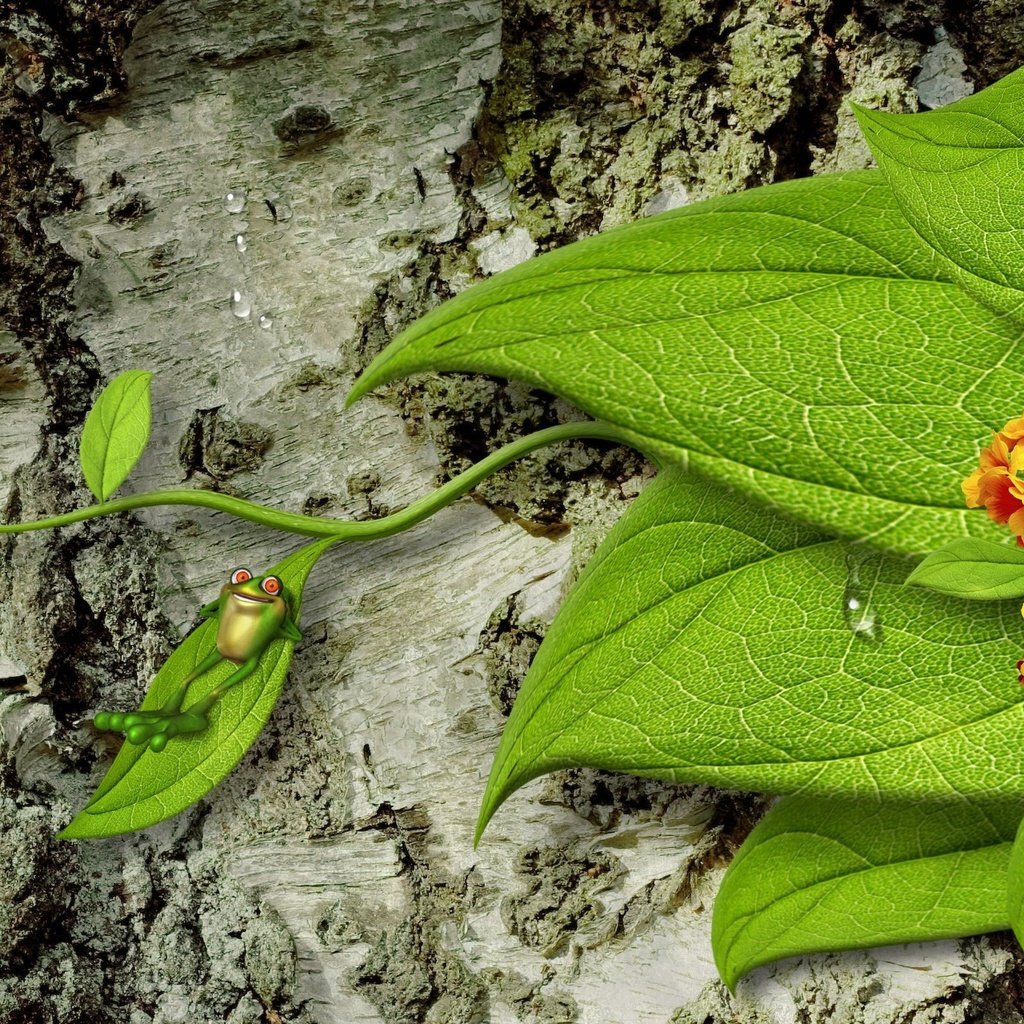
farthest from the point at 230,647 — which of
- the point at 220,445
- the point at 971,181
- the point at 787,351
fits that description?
the point at 971,181

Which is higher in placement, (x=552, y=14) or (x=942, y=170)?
(x=552, y=14)

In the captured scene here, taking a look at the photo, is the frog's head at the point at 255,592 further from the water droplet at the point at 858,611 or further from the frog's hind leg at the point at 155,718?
the water droplet at the point at 858,611

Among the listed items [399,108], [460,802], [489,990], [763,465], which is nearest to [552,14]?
[399,108]

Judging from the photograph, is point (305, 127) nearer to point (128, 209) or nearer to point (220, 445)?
point (128, 209)

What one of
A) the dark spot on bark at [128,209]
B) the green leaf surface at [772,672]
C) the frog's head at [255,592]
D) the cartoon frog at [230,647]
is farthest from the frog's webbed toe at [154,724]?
the dark spot on bark at [128,209]

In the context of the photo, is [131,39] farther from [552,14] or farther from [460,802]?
[460,802]

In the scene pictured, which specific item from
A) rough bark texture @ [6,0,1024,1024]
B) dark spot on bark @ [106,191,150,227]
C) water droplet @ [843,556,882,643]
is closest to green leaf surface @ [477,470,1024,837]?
water droplet @ [843,556,882,643]

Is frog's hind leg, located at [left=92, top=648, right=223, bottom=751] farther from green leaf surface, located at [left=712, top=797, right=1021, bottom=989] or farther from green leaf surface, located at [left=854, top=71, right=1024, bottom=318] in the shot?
green leaf surface, located at [left=854, top=71, right=1024, bottom=318]
